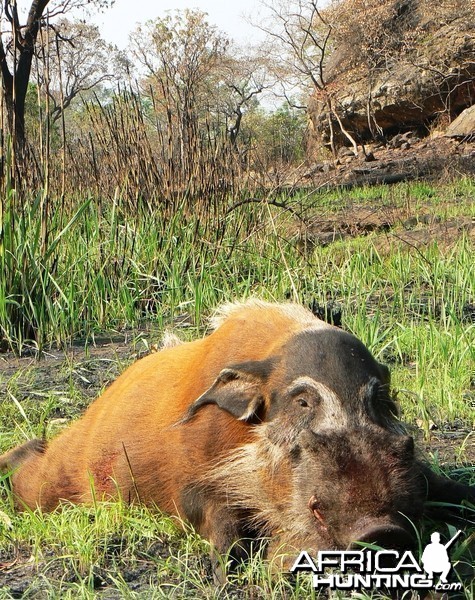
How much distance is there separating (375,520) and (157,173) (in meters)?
5.25

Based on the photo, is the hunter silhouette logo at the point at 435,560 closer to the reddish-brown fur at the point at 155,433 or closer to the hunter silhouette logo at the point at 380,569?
the hunter silhouette logo at the point at 380,569

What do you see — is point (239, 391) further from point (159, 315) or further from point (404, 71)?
point (404, 71)

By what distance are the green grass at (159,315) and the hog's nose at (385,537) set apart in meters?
0.34

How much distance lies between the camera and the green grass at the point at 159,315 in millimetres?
2600

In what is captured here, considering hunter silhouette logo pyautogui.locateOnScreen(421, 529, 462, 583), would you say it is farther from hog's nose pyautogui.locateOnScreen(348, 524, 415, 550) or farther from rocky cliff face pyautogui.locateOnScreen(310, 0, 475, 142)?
rocky cliff face pyautogui.locateOnScreen(310, 0, 475, 142)

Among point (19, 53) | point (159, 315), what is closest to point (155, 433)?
point (159, 315)

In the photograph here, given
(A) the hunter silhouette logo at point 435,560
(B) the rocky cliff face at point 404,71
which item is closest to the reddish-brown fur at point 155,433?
(A) the hunter silhouette logo at point 435,560

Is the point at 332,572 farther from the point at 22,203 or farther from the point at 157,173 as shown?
the point at 157,173

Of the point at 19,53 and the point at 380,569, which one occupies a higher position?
the point at 19,53

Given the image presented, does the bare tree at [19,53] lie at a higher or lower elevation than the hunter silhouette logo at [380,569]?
higher

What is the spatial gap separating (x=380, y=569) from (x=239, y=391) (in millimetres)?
695

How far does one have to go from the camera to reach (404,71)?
20859mm

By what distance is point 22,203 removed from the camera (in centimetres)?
584

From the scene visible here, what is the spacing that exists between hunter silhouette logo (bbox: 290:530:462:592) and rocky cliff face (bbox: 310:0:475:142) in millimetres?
16669
